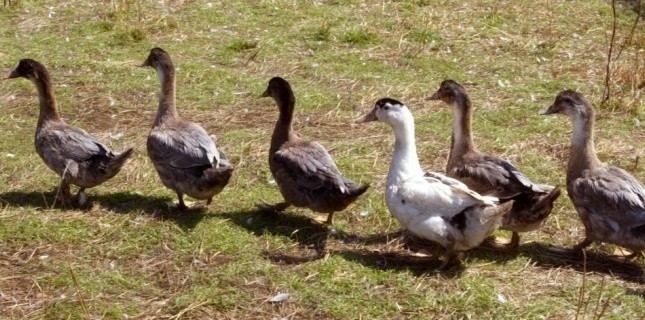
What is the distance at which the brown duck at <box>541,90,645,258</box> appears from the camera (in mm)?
6094

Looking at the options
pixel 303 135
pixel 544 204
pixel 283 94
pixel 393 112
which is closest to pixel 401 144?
pixel 393 112

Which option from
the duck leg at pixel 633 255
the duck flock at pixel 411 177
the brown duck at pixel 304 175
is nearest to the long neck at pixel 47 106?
the duck flock at pixel 411 177

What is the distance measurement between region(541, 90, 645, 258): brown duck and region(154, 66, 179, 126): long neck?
318 cm

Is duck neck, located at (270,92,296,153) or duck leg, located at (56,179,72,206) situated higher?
duck neck, located at (270,92,296,153)

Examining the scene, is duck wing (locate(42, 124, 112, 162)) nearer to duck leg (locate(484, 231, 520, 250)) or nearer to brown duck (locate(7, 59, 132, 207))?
brown duck (locate(7, 59, 132, 207))

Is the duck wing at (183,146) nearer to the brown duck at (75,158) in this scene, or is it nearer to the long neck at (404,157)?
the brown duck at (75,158)

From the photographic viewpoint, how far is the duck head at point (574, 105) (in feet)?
22.4

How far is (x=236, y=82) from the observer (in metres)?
9.98

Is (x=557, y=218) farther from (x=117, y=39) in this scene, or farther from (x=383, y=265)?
(x=117, y=39)

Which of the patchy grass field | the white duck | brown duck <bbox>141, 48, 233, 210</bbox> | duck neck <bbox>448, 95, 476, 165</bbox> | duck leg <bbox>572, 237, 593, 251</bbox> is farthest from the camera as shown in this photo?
duck neck <bbox>448, 95, 476, 165</bbox>

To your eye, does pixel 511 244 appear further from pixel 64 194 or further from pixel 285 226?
pixel 64 194

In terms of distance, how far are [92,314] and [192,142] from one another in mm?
1901

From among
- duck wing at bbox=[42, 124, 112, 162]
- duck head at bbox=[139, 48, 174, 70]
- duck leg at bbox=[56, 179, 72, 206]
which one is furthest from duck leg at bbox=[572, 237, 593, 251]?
duck leg at bbox=[56, 179, 72, 206]

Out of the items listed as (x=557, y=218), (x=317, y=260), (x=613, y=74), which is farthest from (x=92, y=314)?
(x=613, y=74)
